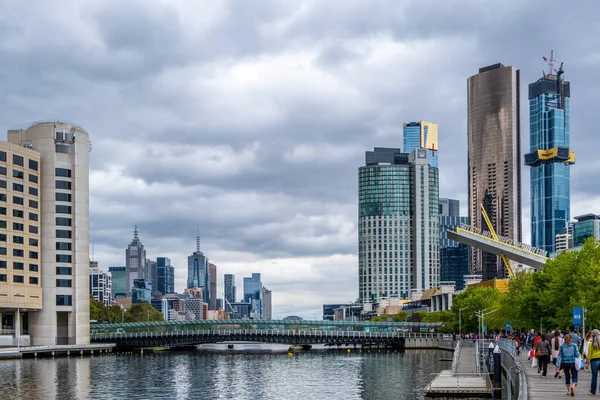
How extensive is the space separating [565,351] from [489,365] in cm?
4664

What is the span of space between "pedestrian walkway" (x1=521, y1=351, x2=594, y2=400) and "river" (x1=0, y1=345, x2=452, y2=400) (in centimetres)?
1862

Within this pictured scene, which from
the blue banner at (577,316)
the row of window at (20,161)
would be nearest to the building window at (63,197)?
the row of window at (20,161)

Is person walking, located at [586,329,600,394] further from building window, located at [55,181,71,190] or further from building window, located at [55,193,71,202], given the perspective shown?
building window, located at [55,181,71,190]

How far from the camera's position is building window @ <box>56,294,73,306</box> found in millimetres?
164738

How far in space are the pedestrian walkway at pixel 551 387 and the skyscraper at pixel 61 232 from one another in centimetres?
12855

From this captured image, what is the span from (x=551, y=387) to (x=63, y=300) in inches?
5448

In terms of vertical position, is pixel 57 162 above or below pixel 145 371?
above

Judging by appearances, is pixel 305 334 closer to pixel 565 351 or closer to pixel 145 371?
pixel 145 371

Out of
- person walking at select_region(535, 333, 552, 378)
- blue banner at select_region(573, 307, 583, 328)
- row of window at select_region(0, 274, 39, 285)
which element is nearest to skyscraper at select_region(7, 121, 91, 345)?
row of window at select_region(0, 274, 39, 285)

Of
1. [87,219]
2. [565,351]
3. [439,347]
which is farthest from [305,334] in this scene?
[565,351]

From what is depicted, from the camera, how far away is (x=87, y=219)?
172 m

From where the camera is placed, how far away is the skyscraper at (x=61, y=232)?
6427 inches

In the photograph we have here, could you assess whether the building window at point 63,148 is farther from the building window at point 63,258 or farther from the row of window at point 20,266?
the row of window at point 20,266

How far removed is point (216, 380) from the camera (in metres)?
89.7
